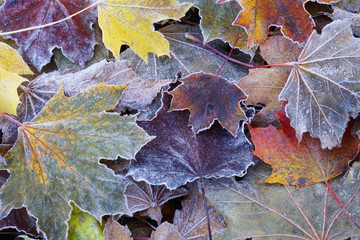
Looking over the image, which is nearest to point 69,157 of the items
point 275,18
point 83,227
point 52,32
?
point 83,227

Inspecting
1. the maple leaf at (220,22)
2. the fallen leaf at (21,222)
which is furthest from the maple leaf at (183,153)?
the fallen leaf at (21,222)

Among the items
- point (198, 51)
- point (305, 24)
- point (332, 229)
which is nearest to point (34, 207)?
point (198, 51)

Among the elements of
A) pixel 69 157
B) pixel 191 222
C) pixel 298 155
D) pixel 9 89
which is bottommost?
pixel 191 222

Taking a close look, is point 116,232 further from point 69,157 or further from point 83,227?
point 69,157

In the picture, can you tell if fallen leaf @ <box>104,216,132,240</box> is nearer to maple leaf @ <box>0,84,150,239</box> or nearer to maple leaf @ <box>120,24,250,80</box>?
maple leaf @ <box>0,84,150,239</box>

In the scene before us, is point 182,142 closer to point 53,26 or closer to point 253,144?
point 253,144

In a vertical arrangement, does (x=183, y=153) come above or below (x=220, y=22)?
below

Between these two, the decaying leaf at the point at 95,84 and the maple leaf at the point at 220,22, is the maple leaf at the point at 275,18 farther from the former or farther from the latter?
the decaying leaf at the point at 95,84
